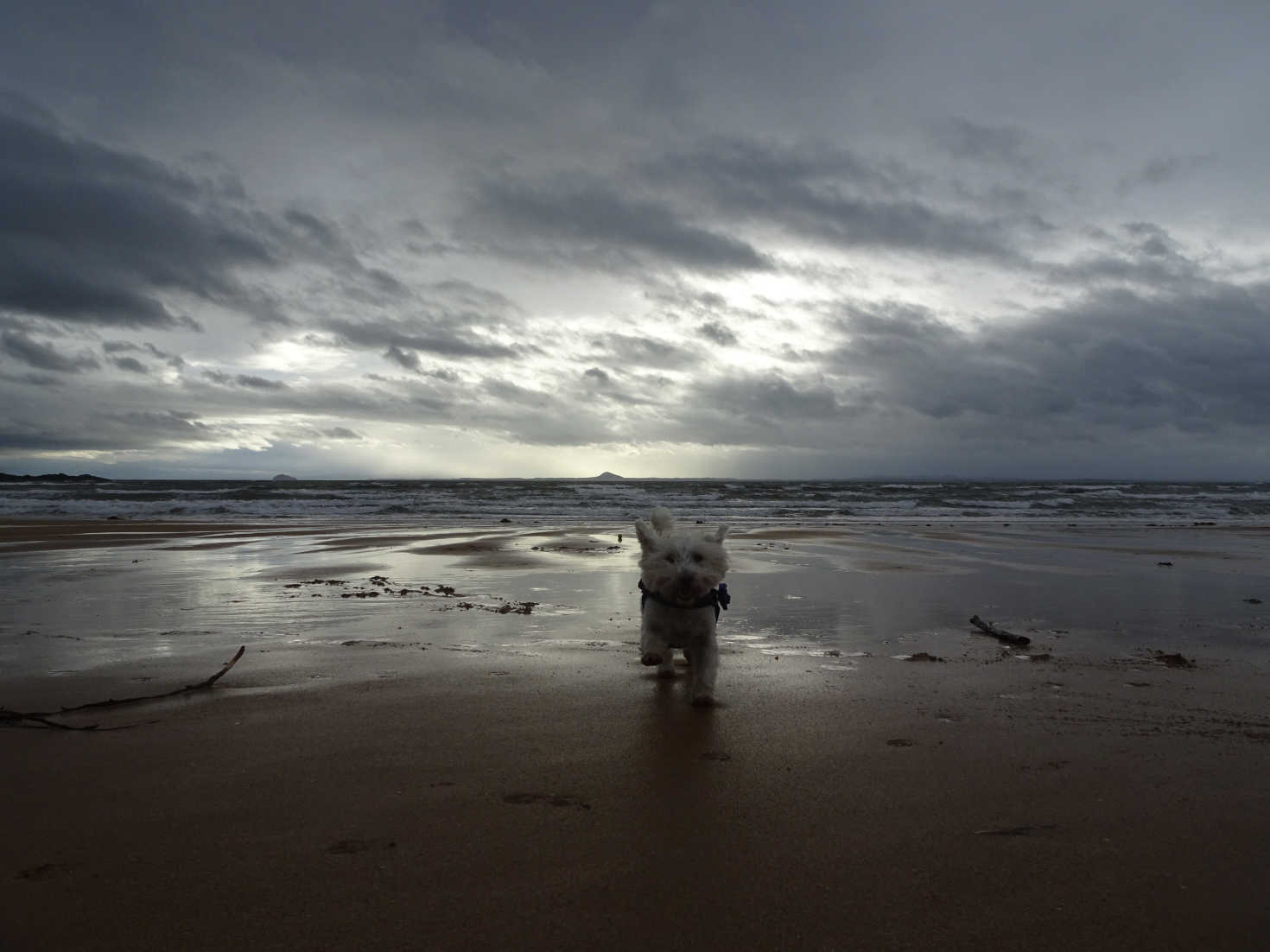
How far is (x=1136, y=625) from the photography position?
7723 millimetres

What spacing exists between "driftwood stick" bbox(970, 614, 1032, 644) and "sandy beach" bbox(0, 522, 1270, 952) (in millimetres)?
94

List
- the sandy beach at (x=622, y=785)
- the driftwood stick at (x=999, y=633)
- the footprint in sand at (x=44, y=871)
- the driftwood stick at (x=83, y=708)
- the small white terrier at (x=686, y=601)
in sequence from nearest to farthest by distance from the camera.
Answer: the sandy beach at (x=622, y=785)
the footprint in sand at (x=44, y=871)
the driftwood stick at (x=83, y=708)
the small white terrier at (x=686, y=601)
the driftwood stick at (x=999, y=633)

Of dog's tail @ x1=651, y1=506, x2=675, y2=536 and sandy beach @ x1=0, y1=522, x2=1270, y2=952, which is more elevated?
dog's tail @ x1=651, y1=506, x2=675, y2=536

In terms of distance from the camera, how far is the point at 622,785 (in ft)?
11.2

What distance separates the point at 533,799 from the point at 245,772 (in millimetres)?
1413

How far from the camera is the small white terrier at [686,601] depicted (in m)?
4.93

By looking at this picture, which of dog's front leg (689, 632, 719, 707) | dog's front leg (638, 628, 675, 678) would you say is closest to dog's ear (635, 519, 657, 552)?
dog's front leg (638, 628, 675, 678)

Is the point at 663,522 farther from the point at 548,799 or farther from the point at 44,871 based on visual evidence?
the point at 44,871

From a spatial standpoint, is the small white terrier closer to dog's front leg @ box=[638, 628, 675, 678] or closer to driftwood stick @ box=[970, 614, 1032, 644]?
dog's front leg @ box=[638, 628, 675, 678]

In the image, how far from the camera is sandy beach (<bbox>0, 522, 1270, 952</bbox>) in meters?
2.36

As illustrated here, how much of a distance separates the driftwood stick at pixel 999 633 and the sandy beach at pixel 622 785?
0.09 m

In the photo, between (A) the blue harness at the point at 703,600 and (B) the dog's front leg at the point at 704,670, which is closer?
(B) the dog's front leg at the point at 704,670

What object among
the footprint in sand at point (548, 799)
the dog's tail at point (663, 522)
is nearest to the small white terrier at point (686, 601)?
the dog's tail at point (663, 522)

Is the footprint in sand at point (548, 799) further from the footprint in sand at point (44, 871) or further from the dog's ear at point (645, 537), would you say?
the dog's ear at point (645, 537)
